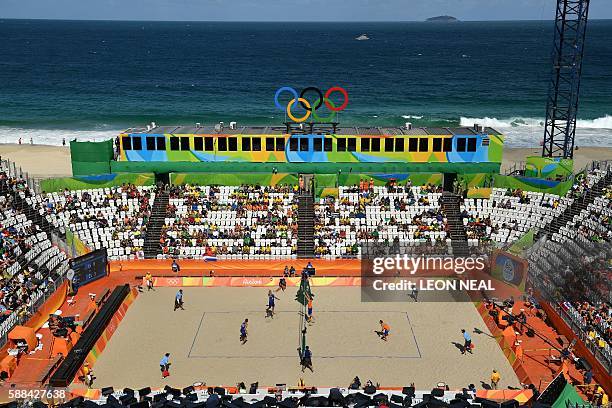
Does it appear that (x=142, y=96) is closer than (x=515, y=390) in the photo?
No

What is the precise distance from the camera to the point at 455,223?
45.3 m

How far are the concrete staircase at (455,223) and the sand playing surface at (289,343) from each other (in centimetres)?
690

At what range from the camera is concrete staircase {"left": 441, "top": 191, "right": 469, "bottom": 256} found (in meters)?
43.7

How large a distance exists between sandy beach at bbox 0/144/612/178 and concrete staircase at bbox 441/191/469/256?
20882mm

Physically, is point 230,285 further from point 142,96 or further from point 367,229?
point 142,96

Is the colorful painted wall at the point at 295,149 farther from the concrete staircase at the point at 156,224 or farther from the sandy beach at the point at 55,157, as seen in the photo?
the sandy beach at the point at 55,157

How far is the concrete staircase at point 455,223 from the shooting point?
43688mm

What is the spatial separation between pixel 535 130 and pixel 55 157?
65.3 meters

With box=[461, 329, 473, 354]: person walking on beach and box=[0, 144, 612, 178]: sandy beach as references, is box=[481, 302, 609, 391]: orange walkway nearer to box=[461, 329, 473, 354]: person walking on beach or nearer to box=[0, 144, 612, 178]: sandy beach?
box=[461, 329, 473, 354]: person walking on beach

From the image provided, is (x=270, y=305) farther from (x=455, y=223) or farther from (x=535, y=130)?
(x=535, y=130)

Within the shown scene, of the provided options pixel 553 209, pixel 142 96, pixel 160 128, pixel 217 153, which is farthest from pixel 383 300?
pixel 142 96

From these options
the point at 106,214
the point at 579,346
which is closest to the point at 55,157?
the point at 106,214

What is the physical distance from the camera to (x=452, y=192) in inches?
1891

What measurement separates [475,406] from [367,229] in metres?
21.1
